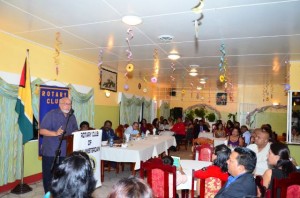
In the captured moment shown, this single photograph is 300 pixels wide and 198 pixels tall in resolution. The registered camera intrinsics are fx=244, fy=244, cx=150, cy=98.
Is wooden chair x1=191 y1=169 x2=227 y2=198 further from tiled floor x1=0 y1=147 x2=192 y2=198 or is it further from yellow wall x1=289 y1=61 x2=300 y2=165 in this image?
yellow wall x1=289 y1=61 x2=300 y2=165

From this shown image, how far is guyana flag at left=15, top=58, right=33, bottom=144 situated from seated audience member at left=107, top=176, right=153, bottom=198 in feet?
12.1

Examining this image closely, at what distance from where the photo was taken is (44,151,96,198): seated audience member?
1.50m

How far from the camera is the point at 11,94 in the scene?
441 cm

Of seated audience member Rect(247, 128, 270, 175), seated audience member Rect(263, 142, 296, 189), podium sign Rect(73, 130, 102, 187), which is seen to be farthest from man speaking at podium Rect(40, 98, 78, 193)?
seated audience member Rect(247, 128, 270, 175)

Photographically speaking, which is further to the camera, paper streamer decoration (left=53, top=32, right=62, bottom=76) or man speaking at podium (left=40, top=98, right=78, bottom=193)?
paper streamer decoration (left=53, top=32, right=62, bottom=76)

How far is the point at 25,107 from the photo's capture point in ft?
14.3

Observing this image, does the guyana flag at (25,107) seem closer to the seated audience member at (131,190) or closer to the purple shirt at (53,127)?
the purple shirt at (53,127)

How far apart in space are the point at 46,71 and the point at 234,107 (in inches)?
411

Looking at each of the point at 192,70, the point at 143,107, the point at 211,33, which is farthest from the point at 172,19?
the point at 143,107

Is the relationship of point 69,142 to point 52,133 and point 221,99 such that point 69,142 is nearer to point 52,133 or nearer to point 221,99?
point 52,133

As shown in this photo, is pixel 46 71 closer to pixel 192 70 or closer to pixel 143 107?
pixel 192 70

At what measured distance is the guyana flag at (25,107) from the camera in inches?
169

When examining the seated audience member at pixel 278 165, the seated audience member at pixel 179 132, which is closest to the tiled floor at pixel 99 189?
the seated audience member at pixel 278 165

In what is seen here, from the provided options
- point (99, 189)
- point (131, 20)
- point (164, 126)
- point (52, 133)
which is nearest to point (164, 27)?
point (131, 20)
